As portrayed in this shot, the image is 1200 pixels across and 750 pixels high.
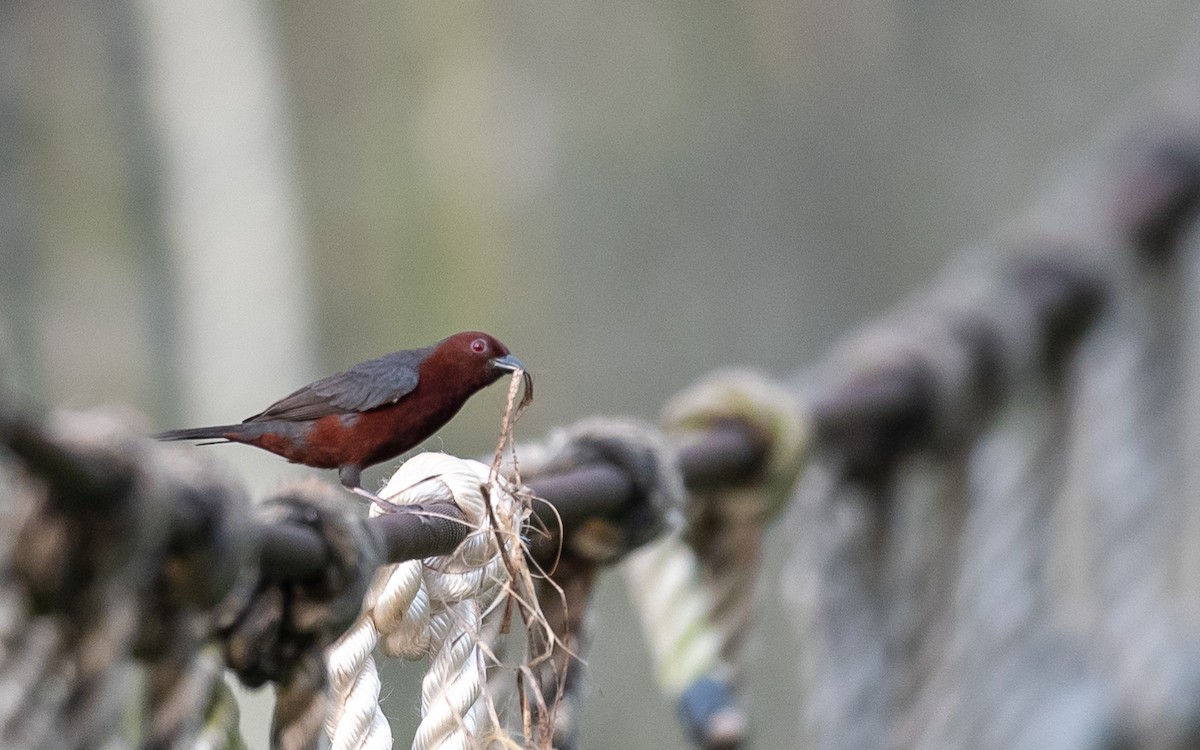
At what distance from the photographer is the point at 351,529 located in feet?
1.67

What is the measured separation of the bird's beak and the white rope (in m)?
0.04

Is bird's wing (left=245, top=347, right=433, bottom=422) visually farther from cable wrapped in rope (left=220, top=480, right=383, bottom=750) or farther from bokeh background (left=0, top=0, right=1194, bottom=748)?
bokeh background (left=0, top=0, right=1194, bottom=748)

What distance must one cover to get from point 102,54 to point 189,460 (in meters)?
4.31

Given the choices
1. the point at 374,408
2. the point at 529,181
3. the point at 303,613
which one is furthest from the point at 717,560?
the point at 529,181

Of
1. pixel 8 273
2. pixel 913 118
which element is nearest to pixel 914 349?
pixel 913 118

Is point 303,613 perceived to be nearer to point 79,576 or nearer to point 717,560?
point 79,576

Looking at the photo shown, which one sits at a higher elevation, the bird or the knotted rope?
the bird

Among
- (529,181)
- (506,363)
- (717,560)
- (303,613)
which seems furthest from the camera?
(529,181)

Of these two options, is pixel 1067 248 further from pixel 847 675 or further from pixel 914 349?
pixel 847 675

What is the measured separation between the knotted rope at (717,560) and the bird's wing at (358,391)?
0.40 metres

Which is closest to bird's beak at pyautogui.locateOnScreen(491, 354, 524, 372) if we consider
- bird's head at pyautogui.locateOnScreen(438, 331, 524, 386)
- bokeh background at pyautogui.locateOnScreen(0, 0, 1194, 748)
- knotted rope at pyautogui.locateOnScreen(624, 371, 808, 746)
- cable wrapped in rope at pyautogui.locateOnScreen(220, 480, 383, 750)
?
bird's head at pyautogui.locateOnScreen(438, 331, 524, 386)

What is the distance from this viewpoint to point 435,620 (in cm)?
60

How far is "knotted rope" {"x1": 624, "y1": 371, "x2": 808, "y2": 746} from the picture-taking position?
1.03 metres

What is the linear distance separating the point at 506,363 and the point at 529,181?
3.68 meters
